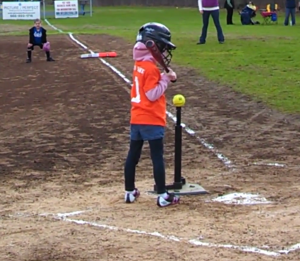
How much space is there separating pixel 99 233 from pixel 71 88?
989 cm

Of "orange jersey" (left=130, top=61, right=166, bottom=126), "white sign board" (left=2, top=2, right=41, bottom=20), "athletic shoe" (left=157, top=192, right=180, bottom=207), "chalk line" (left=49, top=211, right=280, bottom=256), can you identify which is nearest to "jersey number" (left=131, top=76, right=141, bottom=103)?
"orange jersey" (left=130, top=61, right=166, bottom=126)

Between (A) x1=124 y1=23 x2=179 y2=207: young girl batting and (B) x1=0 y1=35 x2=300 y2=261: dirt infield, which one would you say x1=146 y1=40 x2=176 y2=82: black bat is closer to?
(A) x1=124 y1=23 x2=179 y2=207: young girl batting

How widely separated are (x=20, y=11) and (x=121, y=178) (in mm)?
37263

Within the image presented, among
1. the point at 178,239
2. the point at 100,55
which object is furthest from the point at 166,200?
the point at 100,55

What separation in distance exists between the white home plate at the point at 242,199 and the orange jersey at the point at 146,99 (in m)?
1.02

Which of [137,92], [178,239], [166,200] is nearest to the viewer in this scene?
[178,239]

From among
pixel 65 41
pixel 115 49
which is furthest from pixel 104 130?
pixel 65 41

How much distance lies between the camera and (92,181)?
865 centimetres

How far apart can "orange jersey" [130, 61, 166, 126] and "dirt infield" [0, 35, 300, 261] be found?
2.90 feet

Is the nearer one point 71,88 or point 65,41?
point 71,88

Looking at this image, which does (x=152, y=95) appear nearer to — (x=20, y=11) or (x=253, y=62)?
(x=253, y=62)

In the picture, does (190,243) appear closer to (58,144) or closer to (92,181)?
(92,181)

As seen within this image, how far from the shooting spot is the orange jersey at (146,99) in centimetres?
730

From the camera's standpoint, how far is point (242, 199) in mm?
7684
